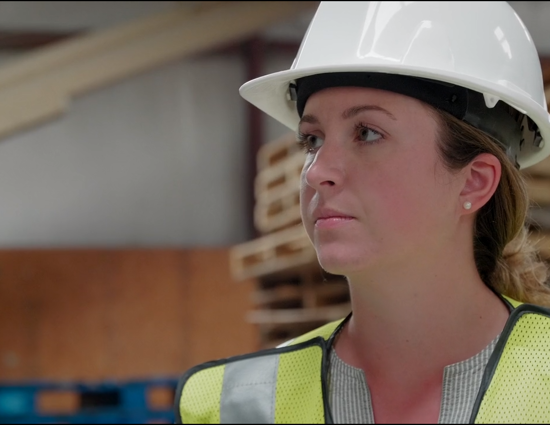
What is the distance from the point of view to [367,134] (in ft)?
5.52

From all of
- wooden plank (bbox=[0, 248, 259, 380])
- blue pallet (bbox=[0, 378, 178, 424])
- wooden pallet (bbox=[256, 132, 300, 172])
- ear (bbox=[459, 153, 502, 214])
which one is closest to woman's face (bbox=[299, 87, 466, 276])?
ear (bbox=[459, 153, 502, 214])

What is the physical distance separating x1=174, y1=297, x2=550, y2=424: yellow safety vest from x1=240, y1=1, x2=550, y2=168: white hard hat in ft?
1.60

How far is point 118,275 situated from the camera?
7617 millimetres

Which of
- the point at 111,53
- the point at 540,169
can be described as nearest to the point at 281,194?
the point at 540,169

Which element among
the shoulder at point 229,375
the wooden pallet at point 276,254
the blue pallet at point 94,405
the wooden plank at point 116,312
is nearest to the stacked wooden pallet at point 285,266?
the wooden pallet at point 276,254

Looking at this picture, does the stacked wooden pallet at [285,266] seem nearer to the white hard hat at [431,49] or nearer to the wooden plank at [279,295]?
the wooden plank at [279,295]

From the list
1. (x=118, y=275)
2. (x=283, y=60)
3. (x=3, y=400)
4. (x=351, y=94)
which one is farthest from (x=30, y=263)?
(x=351, y=94)

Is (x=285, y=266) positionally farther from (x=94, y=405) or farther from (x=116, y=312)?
(x=116, y=312)

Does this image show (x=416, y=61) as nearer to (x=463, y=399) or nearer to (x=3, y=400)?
(x=463, y=399)

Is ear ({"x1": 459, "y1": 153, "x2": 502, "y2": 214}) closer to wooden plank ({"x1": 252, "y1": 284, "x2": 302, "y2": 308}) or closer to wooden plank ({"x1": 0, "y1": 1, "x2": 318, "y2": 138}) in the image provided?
wooden plank ({"x1": 252, "y1": 284, "x2": 302, "y2": 308})

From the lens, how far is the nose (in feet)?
5.49

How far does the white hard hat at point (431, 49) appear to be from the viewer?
5.34 ft

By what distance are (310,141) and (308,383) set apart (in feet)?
1.89

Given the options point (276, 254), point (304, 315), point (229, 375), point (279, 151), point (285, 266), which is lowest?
point (229, 375)
